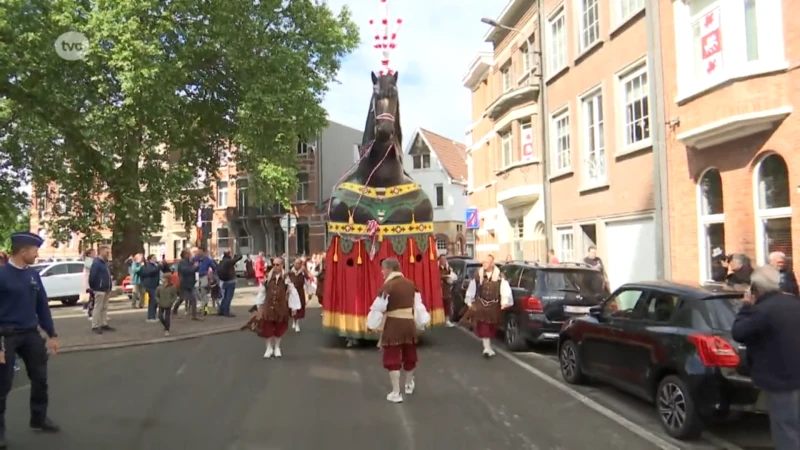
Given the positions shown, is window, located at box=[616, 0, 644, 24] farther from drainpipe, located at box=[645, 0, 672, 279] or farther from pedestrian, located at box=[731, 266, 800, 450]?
pedestrian, located at box=[731, 266, 800, 450]

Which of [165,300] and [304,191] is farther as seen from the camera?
[304,191]

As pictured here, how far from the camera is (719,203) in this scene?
12.9 m

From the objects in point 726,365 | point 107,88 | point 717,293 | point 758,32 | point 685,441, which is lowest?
point 685,441

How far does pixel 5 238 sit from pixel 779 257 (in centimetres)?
5193

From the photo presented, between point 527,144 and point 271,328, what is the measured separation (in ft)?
47.0

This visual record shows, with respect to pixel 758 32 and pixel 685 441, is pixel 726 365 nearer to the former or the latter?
pixel 685 441

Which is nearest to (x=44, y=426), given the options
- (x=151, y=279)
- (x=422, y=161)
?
(x=151, y=279)

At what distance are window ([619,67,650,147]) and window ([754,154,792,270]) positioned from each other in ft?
12.4

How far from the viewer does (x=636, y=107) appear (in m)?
15.9

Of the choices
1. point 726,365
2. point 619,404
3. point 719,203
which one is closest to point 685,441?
point 726,365

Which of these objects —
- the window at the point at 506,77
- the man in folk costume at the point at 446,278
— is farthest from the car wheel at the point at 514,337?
the window at the point at 506,77

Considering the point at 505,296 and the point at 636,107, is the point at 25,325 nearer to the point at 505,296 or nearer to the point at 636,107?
the point at 505,296

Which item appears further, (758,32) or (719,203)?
(719,203)

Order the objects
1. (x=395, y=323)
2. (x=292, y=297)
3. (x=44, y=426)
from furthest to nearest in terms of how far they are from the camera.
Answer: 1. (x=292, y=297)
2. (x=395, y=323)
3. (x=44, y=426)
